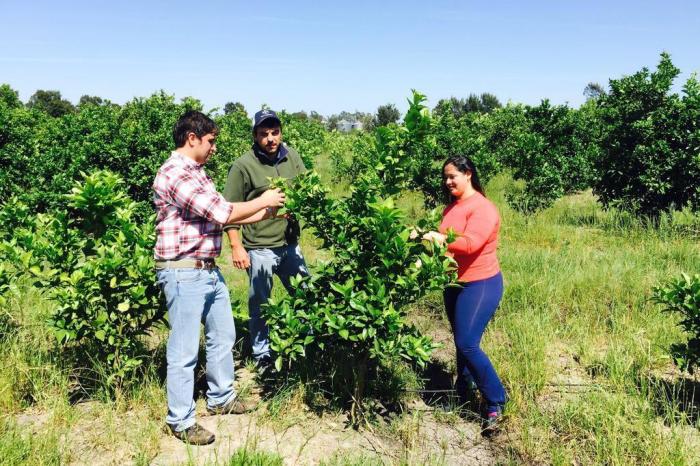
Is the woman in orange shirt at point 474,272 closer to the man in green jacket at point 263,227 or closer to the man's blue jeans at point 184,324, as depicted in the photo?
the man in green jacket at point 263,227

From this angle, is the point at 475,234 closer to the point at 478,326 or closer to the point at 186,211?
the point at 478,326

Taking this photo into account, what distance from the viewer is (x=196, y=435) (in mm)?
3225

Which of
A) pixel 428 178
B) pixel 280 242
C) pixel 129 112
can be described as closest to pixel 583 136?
pixel 428 178

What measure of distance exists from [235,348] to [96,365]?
4.58 ft

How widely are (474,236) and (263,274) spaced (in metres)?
1.75

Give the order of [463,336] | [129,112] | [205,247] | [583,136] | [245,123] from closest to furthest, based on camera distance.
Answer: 1. [205,247]
2. [463,336]
3. [129,112]
4. [583,136]
5. [245,123]

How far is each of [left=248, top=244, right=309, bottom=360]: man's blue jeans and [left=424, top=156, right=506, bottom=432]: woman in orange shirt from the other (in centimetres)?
135

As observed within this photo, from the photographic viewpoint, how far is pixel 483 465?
10.7 ft

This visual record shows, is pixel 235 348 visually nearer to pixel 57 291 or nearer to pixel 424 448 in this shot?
pixel 57 291

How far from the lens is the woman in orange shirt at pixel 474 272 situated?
133 inches

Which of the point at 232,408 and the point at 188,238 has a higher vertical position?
the point at 188,238

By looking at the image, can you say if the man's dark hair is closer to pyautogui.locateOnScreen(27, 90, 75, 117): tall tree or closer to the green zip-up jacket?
the green zip-up jacket

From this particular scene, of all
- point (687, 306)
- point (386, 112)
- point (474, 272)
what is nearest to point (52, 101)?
point (386, 112)

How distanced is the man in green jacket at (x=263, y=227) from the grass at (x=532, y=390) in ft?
2.72
